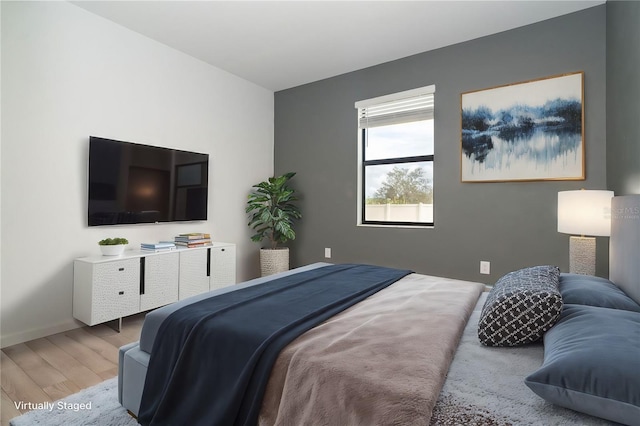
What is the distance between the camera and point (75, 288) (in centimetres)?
281

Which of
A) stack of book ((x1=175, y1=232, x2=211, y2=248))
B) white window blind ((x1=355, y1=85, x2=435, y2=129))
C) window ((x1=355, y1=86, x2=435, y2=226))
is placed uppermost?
white window blind ((x1=355, y1=85, x2=435, y2=129))

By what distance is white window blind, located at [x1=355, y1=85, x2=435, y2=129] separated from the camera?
3662 mm

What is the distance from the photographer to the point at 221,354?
123 centimetres

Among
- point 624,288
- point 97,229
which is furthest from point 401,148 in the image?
point 97,229

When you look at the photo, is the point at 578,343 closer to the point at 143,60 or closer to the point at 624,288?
the point at 624,288

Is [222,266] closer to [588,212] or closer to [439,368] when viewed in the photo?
[439,368]

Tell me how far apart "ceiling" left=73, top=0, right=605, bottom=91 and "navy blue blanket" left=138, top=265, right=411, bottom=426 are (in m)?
2.49

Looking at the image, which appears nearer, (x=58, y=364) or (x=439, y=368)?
(x=439, y=368)

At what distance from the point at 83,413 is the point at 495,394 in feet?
6.08

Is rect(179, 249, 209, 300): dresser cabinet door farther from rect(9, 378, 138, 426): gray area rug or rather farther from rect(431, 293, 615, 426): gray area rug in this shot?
rect(431, 293, 615, 426): gray area rug

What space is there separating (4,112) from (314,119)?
3.00 m

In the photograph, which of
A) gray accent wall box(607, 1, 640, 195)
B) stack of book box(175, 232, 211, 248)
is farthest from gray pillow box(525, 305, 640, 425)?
stack of book box(175, 232, 211, 248)

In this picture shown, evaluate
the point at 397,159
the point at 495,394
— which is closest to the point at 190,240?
the point at 397,159

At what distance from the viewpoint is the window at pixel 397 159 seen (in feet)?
12.3
